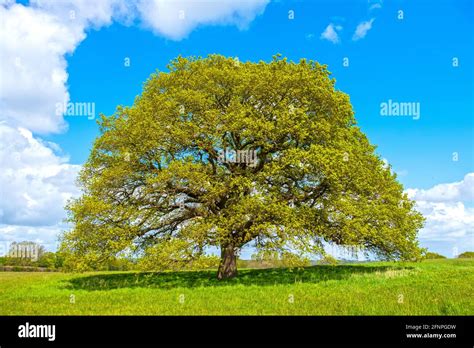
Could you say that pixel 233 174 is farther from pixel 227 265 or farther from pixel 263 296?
pixel 263 296

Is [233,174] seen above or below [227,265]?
above

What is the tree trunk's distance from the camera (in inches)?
1216

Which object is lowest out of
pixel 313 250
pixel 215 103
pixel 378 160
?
pixel 313 250

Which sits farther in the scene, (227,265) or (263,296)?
(227,265)

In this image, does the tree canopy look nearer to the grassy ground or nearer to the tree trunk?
the tree trunk

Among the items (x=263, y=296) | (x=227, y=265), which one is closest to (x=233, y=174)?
(x=227, y=265)

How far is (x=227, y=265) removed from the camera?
3108cm

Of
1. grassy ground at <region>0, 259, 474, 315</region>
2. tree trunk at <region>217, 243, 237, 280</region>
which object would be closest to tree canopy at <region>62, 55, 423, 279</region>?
tree trunk at <region>217, 243, 237, 280</region>

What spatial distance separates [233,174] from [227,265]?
6.71 m

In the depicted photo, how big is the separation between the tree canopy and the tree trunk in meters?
0.07

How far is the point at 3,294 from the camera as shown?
27.6m
